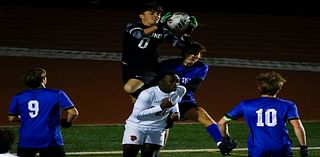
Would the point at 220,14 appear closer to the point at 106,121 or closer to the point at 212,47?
the point at 212,47

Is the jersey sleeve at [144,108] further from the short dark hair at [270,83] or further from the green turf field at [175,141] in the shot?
the green turf field at [175,141]

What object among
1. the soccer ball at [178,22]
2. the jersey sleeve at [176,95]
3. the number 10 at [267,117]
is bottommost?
the number 10 at [267,117]

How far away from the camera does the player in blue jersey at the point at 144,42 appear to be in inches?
485

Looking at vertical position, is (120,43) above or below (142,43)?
above

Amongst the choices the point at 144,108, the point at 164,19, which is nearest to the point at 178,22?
the point at 164,19

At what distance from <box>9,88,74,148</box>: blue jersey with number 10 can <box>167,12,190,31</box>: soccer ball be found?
9.37ft

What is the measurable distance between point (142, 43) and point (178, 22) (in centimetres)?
60

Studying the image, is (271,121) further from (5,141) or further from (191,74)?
(191,74)

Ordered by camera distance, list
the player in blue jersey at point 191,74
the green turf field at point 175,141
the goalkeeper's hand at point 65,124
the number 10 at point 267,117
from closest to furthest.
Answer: the number 10 at point 267,117, the goalkeeper's hand at point 65,124, the player in blue jersey at point 191,74, the green turf field at point 175,141

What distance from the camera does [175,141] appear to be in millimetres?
14992

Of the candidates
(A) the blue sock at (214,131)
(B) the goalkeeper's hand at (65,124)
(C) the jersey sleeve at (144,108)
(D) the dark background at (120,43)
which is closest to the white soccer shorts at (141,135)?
(C) the jersey sleeve at (144,108)

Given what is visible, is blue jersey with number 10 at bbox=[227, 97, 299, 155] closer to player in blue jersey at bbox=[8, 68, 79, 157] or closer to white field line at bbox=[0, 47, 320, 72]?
player in blue jersey at bbox=[8, 68, 79, 157]

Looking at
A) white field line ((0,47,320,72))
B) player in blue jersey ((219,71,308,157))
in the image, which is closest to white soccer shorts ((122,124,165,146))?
player in blue jersey ((219,71,308,157))

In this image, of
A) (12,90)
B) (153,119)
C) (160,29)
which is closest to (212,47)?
(12,90)
